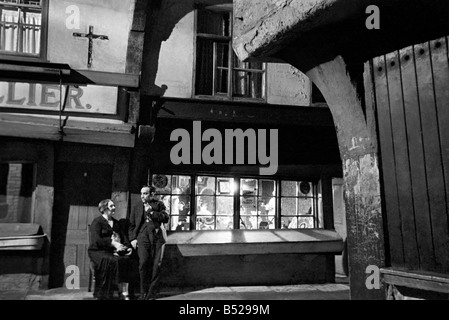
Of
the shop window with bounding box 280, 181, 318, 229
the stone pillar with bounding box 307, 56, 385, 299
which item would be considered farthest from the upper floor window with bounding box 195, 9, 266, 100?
the stone pillar with bounding box 307, 56, 385, 299

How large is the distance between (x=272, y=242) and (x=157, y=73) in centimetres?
411

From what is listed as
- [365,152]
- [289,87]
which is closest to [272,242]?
[289,87]

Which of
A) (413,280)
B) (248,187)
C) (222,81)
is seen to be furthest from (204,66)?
(413,280)

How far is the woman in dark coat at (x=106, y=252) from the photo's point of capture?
5.70 metres

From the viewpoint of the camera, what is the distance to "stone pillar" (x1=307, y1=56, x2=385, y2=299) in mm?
3219

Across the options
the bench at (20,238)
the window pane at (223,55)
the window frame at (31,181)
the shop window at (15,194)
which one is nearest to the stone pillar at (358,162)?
the window pane at (223,55)

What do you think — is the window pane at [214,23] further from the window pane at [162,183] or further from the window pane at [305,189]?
the window pane at [305,189]

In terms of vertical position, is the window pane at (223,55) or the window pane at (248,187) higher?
the window pane at (223,55)

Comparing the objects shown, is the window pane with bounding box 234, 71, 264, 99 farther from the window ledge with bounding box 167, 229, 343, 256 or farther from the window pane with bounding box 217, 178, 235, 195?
the window ledge with bounding box 167, 229, 343, 256

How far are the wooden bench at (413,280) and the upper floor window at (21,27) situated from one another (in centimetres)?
698

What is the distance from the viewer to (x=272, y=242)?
24.7 ft

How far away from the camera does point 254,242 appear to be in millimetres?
7445

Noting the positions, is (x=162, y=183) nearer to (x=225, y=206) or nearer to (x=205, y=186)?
(x=205, y=186)

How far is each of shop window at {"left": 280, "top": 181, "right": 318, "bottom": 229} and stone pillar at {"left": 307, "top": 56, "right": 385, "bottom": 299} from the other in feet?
15.6
